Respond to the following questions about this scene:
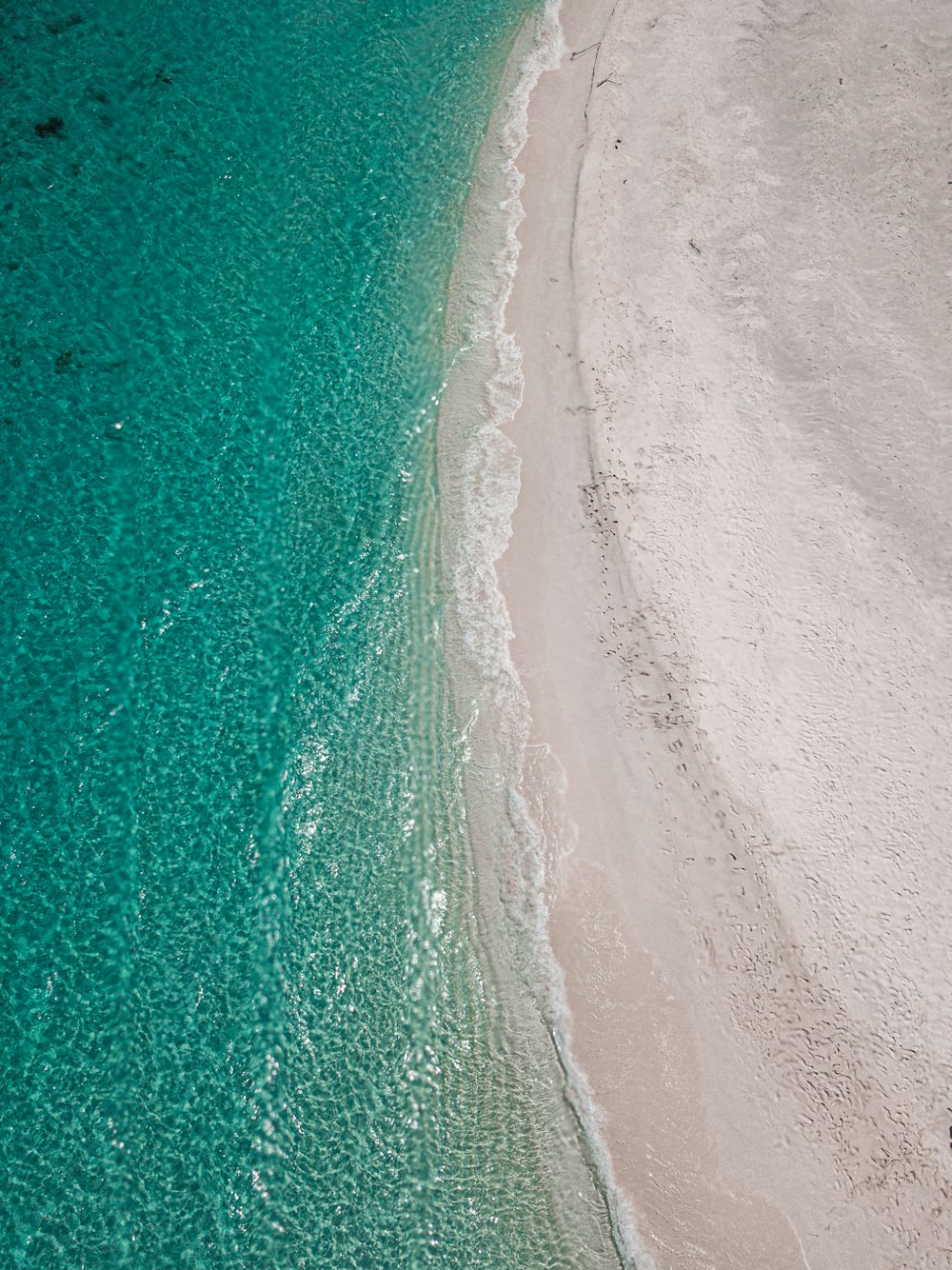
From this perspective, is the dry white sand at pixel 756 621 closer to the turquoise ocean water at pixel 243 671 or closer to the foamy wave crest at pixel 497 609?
the foamy wave crest at pixel 497 609

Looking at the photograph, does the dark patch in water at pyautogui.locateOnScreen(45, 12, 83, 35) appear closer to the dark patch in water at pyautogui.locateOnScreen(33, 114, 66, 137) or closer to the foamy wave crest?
the dark patch in water at pyautogui.locateOnScreen(33, 114, 66, 137)

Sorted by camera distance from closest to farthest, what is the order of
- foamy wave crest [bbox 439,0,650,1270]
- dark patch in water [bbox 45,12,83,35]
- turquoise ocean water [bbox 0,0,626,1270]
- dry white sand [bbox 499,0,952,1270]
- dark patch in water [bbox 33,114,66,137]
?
dry white sand [bbox 499,0,952,1270]
turquoise ocean water [bbox 0,0,626,1270]
foamy wave crest [bbox 439,0,650,1270]
dark patch in water [bbox 33,114,66,137]
dark patch in water [bbox 45,12,83,35]

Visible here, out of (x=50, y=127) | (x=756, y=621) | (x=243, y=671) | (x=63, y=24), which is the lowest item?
(x=756, y=621)

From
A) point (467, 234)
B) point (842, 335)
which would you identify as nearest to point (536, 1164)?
point (842, 335)

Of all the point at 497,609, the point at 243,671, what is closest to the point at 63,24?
the point at 243,671

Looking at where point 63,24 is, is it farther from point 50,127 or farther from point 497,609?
point 497,609

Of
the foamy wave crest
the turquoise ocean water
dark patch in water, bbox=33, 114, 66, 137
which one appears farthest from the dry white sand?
dark patch in water, bbox=33, 114, 66, 137

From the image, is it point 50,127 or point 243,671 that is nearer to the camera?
point 243,671
